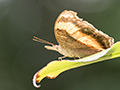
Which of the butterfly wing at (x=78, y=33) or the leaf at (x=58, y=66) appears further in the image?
the butterfly wing at (x=78, y=33)

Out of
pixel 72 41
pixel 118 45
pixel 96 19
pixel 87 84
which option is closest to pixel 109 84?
pixel 87 84

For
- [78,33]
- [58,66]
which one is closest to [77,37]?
[78,33]

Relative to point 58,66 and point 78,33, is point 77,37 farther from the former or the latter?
point 58,66

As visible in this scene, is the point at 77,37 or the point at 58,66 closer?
the point at 58,66

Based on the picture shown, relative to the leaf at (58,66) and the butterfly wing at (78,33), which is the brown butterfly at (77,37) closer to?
the butterfly wing at (78,33)

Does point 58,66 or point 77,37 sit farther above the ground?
point 77,37

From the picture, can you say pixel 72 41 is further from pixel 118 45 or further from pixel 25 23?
pixel 25 23

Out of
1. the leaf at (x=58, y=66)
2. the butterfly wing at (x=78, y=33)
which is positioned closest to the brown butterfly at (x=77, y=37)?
the butterfly wing at (x=78, y=33)

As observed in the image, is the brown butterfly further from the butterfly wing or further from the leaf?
the leaf

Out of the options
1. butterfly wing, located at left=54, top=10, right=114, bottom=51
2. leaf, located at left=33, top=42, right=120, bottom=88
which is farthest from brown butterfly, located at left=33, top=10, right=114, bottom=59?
leaf, located at left=33, top=42, right=120, bottom=88
